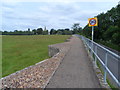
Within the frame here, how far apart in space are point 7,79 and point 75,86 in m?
2.58

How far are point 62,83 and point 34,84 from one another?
0.94m

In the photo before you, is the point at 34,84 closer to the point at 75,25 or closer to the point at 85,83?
the point at 85,83

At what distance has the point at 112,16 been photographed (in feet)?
107

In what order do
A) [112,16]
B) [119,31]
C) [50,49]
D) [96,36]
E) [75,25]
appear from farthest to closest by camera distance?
[75,25]
[96,36]
[112,16]
[119,31]
[50,49]

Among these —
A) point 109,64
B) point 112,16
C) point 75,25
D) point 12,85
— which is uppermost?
point 75,25

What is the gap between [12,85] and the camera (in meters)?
3.71

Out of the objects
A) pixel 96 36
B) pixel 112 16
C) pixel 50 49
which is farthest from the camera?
pixel 96 36

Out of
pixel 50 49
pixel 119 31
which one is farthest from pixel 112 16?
pixel 50 49

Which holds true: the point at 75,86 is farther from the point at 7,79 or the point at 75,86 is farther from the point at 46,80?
the point at 7,79

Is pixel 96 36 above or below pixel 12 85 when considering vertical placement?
above

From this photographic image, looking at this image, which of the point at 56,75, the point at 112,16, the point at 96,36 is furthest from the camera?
the point at 96,36

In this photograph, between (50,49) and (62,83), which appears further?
(50,49)

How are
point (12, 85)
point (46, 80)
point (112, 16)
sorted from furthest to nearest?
point (112, 16) < point (46, 80) < point (12, 85)

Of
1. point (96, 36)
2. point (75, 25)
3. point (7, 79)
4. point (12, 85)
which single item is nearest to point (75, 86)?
point (12, 85)
